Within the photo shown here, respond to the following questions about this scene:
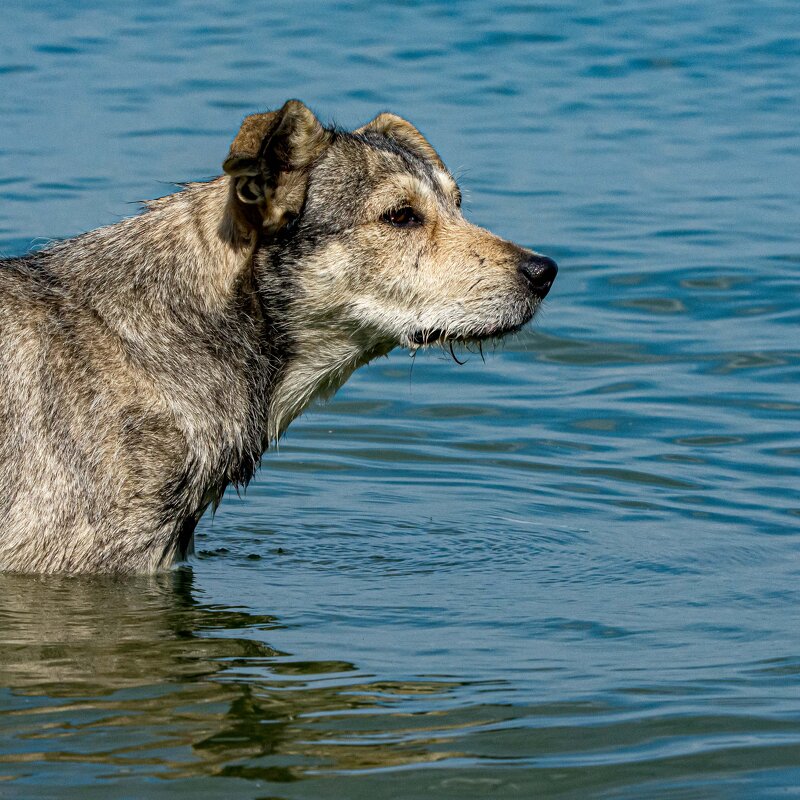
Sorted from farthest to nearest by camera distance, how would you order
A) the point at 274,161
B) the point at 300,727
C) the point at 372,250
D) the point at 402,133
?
1. the point at 402,133
2. the point at 372,250
3. the point at 274,161
4. the point at 300,727

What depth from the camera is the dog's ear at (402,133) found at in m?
8.88

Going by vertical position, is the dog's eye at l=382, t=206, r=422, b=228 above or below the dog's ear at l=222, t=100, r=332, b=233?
below

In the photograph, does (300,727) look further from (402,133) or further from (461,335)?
(402,133)

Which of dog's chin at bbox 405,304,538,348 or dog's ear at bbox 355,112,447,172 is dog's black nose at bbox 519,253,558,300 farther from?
dog's ear at bbox 355,112,447,172

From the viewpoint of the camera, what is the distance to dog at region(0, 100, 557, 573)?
302 inches

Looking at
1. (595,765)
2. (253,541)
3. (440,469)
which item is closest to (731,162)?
(440,469)

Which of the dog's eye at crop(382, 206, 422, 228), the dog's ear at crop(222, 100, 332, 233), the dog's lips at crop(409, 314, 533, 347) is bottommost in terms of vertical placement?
the dog's lips at crop(409, 314, 533, 347)

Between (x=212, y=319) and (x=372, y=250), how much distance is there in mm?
866

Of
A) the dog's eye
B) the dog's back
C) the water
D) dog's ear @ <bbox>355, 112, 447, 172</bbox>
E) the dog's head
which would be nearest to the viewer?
the water

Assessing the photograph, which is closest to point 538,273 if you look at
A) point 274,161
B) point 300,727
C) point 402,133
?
point 402,133

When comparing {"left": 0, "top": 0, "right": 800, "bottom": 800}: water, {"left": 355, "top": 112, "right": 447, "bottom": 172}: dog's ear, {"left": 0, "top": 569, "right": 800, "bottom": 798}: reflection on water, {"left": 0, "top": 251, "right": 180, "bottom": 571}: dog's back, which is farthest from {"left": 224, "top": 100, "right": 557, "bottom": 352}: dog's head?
{"left": 0, "top": 569, "right": 800, "bottom": 798}: reflection on water

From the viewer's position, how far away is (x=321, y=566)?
28.9 feet

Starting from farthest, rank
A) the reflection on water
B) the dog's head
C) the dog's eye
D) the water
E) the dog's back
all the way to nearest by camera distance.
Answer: the dog's eye < the dog's head < the dog's back < the water < the reflection on water

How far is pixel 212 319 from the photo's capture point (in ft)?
26.3
